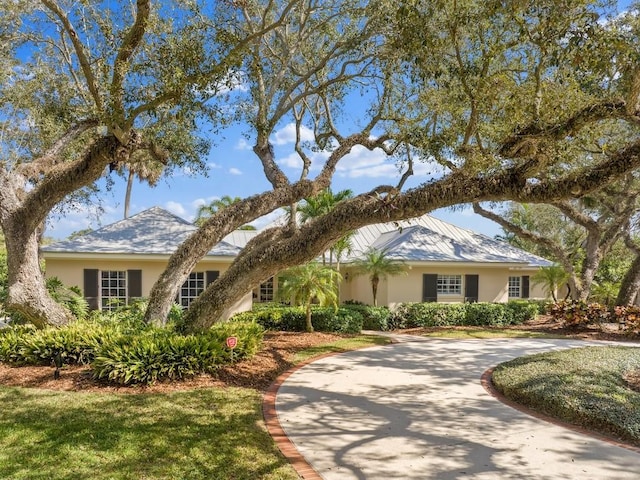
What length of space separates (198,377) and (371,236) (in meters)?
16.3

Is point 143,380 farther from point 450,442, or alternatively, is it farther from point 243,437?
point 450,442

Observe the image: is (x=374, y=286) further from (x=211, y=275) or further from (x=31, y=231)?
(x=31, y=231)

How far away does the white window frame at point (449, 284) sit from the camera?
1998cm

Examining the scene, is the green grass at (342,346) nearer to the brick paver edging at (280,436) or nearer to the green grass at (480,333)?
the brick paver edging at (280,436)

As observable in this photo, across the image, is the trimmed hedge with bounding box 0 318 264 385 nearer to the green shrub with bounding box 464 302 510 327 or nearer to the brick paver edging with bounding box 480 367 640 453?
the brick paver edging with bounding box 480 367 640 453

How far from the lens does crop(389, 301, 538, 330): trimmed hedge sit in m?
17.9

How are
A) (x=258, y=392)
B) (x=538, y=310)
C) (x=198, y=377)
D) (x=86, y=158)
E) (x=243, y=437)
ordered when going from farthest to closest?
1. (x=538, y=310)
2. (x=86, y=158)
3. (x=198, y=377)
4. (x=258, y=392)
5. (x=243, y=437)

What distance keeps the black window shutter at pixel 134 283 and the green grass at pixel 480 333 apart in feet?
32.9

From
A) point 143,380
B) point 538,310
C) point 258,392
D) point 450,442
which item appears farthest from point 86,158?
point 538,310

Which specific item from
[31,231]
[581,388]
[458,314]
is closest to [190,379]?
[31,231]

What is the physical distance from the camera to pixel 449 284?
Answer: 20.1m

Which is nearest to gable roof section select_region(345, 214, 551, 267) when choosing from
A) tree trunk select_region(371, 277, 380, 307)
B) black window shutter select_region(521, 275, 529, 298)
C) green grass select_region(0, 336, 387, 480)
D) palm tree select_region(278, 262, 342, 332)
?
tree trunk select_region(371, 277, 380, 307)

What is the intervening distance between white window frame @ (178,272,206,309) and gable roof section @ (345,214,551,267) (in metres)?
6.59

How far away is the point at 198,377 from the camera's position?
338 inches
